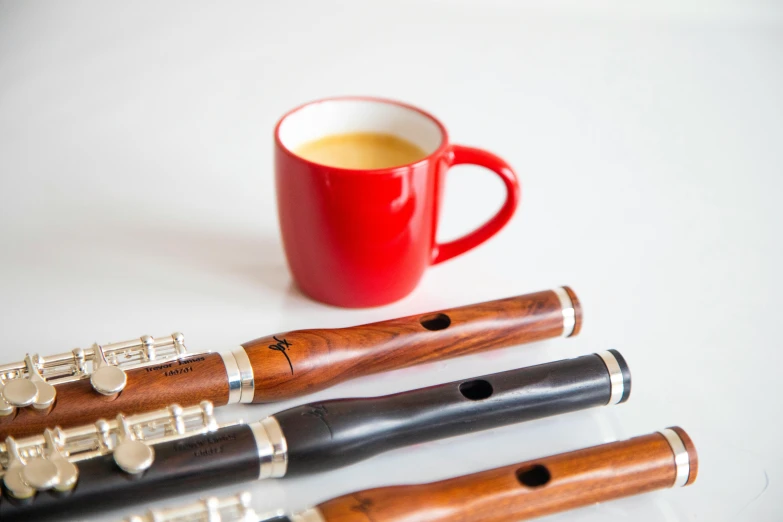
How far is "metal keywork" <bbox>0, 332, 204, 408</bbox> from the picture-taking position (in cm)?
75

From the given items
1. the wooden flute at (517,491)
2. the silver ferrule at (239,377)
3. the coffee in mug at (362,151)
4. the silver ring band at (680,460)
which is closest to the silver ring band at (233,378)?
the silver ferrule at (239,377)

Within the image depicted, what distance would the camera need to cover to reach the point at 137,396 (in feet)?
2.58

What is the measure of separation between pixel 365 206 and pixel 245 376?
0.21 metres

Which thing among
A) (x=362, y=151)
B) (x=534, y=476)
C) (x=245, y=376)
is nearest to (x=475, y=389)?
(x=534, y=476)

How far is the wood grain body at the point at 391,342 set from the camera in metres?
0.84

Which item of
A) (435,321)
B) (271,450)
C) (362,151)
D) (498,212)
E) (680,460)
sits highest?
(362,151)

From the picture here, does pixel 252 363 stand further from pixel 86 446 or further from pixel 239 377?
pixel 86 446

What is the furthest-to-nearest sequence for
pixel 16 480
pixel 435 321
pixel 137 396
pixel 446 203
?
pixel 446 203
pixel 435 321
pixel 137 396
pixel 16 480

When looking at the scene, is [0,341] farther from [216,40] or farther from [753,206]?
[753,206]

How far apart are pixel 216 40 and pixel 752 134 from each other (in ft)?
3.05

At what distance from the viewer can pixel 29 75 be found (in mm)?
1472

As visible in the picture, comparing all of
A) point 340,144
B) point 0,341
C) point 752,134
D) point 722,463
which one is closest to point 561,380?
point 722,463

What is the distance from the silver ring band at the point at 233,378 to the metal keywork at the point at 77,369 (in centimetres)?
4

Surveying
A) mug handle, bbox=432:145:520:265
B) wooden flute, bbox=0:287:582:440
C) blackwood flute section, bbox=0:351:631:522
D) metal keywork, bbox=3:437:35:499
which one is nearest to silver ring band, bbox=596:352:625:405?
blackwood flute section, bbox=0:351:631:522
